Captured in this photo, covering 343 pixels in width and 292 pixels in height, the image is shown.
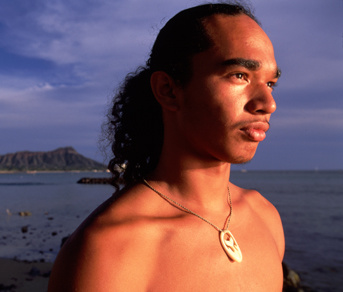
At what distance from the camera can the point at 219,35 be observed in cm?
192

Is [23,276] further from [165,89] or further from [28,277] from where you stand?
[165,89]

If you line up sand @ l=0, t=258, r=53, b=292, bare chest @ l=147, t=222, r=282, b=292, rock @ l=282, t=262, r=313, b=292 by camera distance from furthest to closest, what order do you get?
rock @ l=282, t=262, r=313, b=292, sand @ l=0, t=258, r=53, b=292, bare chest @ l=147, t=222, r=282, b=292

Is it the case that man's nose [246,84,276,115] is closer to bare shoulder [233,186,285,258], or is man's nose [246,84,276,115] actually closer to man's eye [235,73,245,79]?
man's eye [235,73,245,79]

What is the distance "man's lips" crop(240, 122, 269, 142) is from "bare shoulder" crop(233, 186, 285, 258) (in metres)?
0.78

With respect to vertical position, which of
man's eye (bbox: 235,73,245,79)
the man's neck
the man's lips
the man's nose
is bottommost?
the man's neck

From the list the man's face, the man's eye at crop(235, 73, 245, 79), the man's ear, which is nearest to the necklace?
the man's face

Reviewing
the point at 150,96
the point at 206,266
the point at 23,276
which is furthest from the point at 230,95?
the point at 23,276

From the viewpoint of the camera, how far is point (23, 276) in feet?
27.9

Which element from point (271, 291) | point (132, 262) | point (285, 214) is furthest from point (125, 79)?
point (285, 214)

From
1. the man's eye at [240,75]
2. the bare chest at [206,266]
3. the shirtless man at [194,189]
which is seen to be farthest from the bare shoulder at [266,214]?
the man's eye at [240,75]

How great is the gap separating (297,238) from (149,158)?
14.0 meters

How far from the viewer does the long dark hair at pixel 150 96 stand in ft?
6.54

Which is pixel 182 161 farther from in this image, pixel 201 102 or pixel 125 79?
pixel 125 79

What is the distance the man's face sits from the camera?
1.81m
